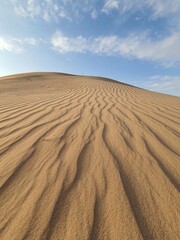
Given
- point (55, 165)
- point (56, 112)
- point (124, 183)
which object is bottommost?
point (56, 112)

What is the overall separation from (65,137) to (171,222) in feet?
5.25

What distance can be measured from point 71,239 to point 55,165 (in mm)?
806

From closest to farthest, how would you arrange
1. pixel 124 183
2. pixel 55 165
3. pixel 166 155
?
pixel 124 183 < pixel 55 165 < pixel 166 155

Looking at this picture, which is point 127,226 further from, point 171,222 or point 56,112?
point 56,112

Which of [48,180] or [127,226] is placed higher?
[127,226]

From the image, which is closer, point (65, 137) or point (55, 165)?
point (55, 165)

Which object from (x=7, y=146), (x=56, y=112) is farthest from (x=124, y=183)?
(x=56, y=112)

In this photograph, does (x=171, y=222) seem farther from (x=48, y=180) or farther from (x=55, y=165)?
(x=55, y=165)

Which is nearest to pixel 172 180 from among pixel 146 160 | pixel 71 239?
pixel 146 160

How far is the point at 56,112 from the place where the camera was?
12.2 feet

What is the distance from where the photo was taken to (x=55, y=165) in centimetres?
177

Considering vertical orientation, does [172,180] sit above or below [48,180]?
above

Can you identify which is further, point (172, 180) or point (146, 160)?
point (146, 160)

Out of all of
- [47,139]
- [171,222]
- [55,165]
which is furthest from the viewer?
[47,139]
